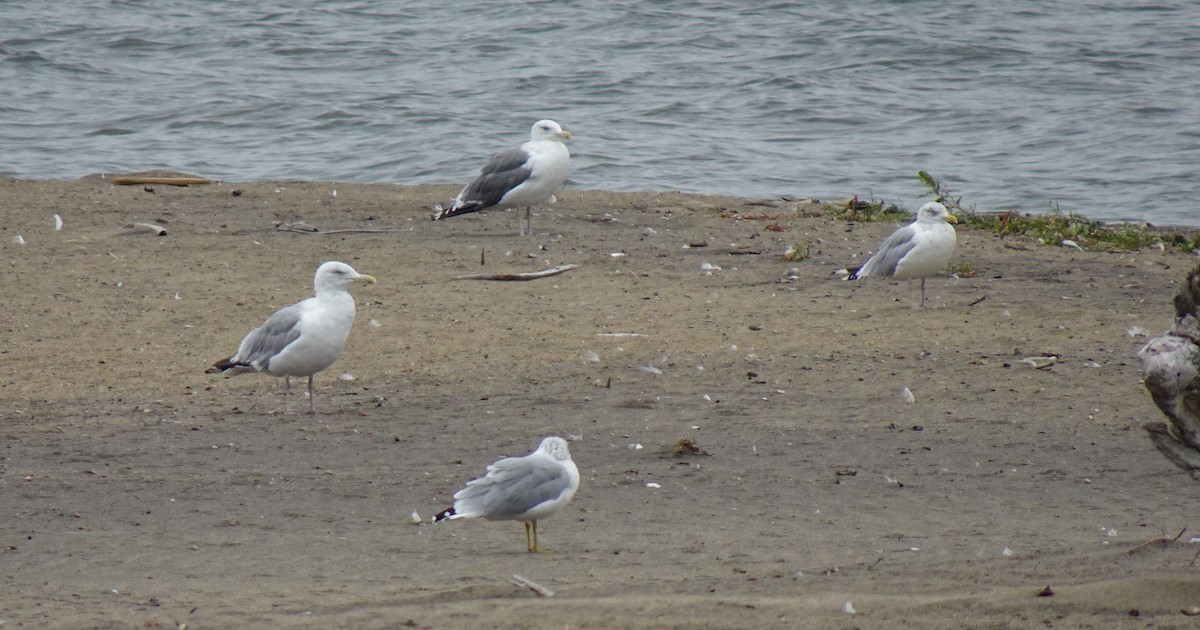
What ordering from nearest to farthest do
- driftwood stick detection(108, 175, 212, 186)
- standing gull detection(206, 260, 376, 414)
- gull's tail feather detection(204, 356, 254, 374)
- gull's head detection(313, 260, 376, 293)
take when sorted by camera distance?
standing gull detection(206, 260, 376, 414)
gull's tail feather detection(204, 356, 254, 374)
gull's head detection(313, 260, 376, 293)
driftwood stick detection(108, 175, 212, 186)

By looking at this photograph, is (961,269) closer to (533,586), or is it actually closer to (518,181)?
(518,181)

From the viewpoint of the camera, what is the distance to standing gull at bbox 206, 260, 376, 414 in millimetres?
7488

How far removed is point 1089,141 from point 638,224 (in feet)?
28.1

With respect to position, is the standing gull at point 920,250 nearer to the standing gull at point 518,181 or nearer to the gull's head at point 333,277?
the standing gull at point 518,181

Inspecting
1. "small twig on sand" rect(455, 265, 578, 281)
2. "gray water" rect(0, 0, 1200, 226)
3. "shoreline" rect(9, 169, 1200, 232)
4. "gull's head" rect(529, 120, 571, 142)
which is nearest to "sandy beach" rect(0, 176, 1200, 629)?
"small twig on sand" rect(455, 265, 578, 281)

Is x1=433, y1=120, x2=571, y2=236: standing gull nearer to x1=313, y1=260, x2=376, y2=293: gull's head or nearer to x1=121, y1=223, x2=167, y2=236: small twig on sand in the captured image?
x1=121, y1=223, x2=167, y2=236: small twig on sand

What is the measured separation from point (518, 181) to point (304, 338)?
4958mm

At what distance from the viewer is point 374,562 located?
5.38 m

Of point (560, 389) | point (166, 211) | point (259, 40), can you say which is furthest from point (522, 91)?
point (560, 389)

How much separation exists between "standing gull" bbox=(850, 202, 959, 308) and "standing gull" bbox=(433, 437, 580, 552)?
484 centimetres

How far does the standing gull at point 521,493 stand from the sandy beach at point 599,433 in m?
0.17

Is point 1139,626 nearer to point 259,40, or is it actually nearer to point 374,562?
point 374,562

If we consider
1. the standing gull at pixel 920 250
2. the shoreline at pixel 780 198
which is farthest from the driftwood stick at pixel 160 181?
the standing gull at pixel 920 250

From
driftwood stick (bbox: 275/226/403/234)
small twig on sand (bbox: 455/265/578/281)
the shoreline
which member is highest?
small twig on sand (bbox: 455/265/578/281)
